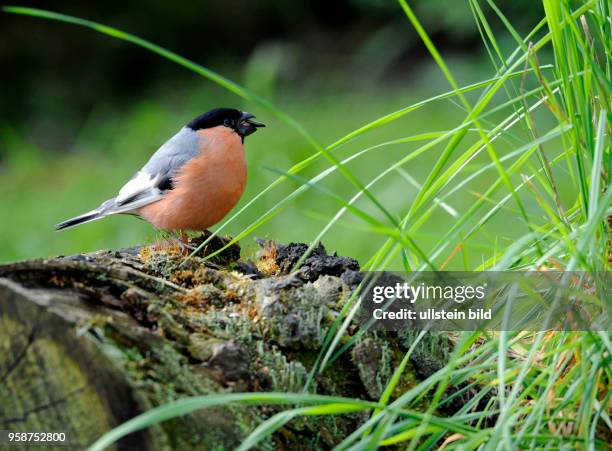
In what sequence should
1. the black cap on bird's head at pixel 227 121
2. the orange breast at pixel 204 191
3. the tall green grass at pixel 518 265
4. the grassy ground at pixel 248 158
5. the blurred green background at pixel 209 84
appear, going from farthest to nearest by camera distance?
the blurred green background at pixel 209 84
the grassy ground at pixel 248 158
the black cap on bird's head at pixel 227 121
the orange breast at pixel 204 191
the tall green grass at pixel 518 265

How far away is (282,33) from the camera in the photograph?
908 cm

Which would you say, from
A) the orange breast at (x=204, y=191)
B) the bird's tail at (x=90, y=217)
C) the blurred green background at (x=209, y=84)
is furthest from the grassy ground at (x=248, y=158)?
the orange breast at (x=204, y=191)

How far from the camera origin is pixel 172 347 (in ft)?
5.88

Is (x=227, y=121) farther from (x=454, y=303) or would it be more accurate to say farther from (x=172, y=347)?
(x=172, y=347)

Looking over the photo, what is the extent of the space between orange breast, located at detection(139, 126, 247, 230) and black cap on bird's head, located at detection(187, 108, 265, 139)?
149mm

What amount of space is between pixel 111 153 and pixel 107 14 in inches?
63.1

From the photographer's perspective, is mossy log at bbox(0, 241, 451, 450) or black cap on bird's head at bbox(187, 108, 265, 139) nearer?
mossy log at bbox(0, 241, 451, 450)

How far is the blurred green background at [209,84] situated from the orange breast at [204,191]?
2.62 m

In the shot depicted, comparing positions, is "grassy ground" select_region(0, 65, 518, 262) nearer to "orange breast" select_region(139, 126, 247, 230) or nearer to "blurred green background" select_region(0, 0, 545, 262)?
"blurred green background" select_region(0, 0, 545, 262)

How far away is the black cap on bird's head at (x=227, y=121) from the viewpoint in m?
3.25

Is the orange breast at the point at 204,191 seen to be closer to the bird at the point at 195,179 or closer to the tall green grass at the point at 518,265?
the bird at the point at 195,179

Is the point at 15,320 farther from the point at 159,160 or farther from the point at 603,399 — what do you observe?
the point at 159,160

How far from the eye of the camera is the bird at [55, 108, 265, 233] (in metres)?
3.00

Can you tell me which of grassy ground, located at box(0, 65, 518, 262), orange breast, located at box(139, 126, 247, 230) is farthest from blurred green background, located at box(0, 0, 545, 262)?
orange breast, located at box(139, 126, 247, 230)
